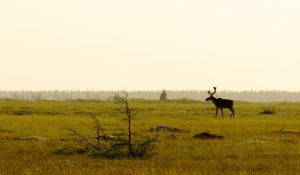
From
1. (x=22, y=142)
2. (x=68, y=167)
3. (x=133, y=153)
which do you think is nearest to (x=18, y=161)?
(x=68, y=167)

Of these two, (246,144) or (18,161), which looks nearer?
(18,161)

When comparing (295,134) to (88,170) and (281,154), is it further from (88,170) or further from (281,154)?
(88,170)

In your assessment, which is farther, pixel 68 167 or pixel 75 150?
pixel 75 150

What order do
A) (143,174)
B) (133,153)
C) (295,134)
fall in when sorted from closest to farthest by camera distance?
(143,174), (133,153), (295,134)

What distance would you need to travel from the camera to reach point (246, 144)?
21.2 metres

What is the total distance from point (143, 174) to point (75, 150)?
5.70 meters

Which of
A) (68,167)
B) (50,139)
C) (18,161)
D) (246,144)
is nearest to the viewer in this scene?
(68,167)

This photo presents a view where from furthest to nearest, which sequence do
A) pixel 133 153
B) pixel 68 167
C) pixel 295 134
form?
pixel 295 134, pixel 133 153, pixel 68 167

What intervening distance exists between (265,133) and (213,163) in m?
11.9

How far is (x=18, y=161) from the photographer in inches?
645

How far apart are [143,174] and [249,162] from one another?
4032mm

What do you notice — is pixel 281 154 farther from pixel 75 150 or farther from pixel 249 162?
pixel 75 150

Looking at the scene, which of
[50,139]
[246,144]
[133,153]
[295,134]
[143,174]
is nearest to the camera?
[143,174]

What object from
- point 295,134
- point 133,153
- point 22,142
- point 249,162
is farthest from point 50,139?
point 295,134
